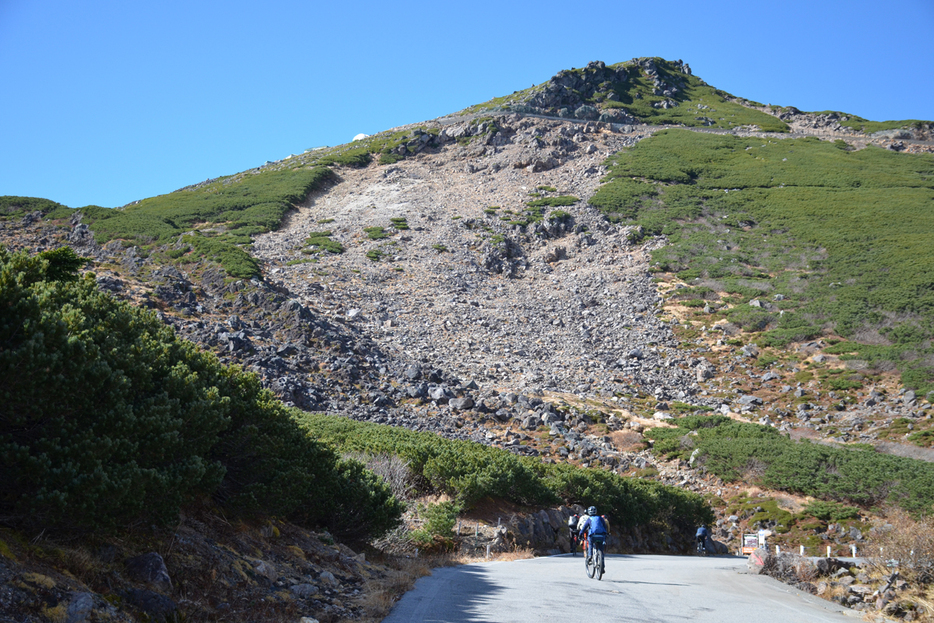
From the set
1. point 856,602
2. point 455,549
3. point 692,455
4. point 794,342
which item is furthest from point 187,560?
point 794,342

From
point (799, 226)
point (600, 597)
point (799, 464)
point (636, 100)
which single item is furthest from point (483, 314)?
point (636, 100)

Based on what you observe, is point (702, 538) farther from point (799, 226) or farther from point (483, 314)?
point (799, 226)

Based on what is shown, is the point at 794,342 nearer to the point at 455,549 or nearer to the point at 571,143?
the point at 455,549

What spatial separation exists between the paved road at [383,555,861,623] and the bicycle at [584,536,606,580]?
0.20 meters

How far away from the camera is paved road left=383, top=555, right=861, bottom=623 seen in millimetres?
6914

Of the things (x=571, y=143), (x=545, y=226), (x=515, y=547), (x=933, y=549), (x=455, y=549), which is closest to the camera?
(x=933, y=549)

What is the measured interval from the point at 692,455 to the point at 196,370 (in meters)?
20.5

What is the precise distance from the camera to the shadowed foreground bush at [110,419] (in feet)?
16.1

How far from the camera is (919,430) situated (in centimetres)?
2412

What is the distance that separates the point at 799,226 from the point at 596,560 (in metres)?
44.1

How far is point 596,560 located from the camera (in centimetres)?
1054

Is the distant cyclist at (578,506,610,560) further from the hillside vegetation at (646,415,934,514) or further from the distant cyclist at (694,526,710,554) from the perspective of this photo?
the hillside vegetation at (646,415,934,514)

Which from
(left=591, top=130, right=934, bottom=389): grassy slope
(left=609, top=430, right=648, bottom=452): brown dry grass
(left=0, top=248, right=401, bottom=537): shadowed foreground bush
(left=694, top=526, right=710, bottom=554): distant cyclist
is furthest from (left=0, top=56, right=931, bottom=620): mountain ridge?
(left=0, top=248, right=401, bottom=537): shadowed foreground bush

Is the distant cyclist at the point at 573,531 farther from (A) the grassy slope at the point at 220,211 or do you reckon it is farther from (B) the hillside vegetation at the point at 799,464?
(A) the grassy slope at the point at 220,211
